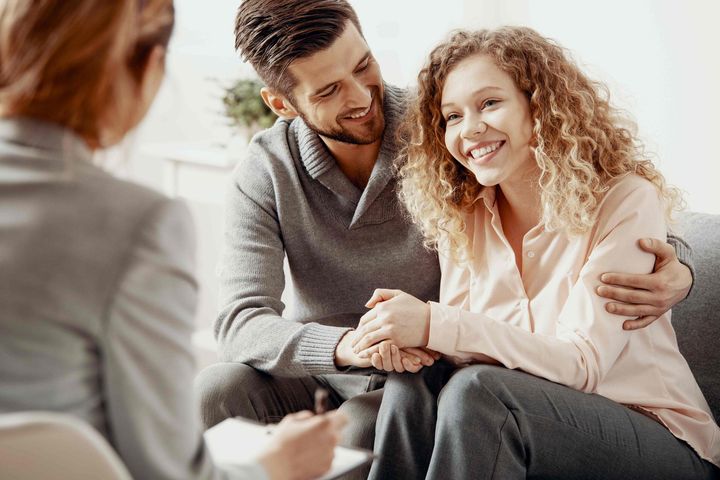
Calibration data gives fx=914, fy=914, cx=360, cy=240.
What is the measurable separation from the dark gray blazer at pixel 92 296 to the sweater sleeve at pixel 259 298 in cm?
89

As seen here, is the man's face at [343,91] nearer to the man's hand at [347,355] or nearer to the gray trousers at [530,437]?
the man's hand at [347,355]

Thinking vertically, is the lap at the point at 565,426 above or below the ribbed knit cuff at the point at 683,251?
below

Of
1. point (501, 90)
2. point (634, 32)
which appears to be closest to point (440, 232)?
point (501, 90)

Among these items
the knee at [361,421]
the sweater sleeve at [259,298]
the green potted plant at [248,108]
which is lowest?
the green potted plant at [248,108]

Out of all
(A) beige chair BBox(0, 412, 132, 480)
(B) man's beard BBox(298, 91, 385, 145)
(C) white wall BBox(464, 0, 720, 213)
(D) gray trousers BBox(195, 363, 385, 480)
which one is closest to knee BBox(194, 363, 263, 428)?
(D) gray trousers BBox(195, 363, 385, 480)

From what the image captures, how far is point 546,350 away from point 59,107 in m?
1.00

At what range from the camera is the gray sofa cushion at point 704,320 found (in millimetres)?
1869

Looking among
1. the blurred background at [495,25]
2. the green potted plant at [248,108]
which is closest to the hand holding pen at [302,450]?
the blurred background at [495,25]

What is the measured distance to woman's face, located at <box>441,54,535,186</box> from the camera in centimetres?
180

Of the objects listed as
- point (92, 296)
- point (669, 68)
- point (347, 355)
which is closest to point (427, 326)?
point (347, 355)

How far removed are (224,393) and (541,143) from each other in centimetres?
82

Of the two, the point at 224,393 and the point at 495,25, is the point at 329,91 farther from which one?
the point at 495,25

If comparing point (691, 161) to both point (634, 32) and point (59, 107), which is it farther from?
point (59, 107)

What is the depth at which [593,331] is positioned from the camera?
1.63 metres
